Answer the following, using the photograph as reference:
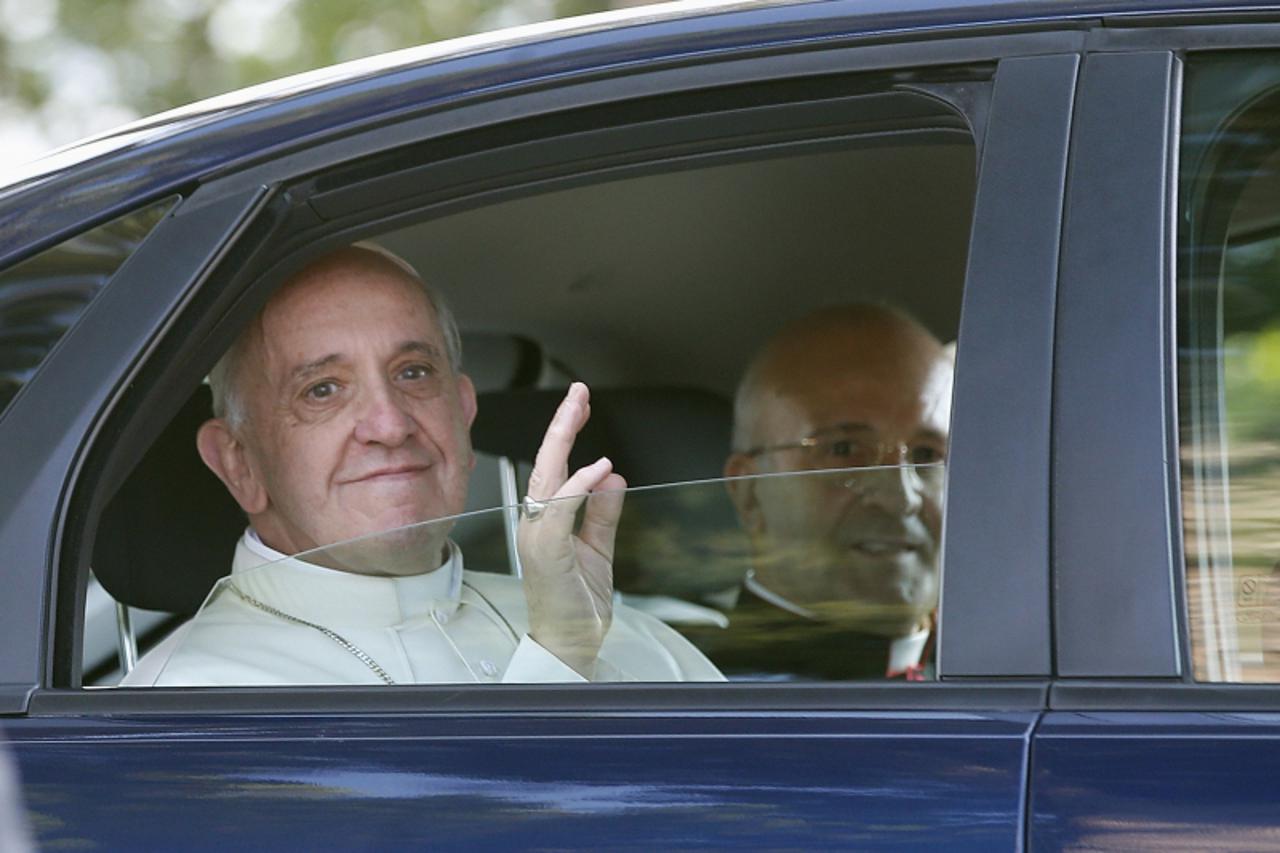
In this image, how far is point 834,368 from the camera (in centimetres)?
309

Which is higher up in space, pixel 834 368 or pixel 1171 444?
pixel 834 368

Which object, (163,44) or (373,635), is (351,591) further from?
(163,44)

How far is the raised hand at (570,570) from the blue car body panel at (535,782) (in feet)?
0.91

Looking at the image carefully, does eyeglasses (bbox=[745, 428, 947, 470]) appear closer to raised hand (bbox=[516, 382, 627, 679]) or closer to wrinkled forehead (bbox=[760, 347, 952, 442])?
wrinkled forehead (bbox=[760, 347, 952, 442])

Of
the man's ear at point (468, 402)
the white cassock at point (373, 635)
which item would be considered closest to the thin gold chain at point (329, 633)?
the white cassock at point (373, 635)

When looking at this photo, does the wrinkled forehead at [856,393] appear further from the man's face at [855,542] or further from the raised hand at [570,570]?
the raised hand at [570,570]

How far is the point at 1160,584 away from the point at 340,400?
1251mm

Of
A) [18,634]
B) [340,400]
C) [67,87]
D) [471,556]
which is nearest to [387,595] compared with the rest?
[471,556]

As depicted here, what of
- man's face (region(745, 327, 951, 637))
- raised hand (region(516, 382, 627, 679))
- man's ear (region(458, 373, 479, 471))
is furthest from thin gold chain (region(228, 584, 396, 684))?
man's ear (region(458, 373, 479, 471))

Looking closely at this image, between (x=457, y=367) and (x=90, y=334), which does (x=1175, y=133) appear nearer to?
(x=90, y=334)

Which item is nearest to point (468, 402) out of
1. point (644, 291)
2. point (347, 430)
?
point (347, 430)

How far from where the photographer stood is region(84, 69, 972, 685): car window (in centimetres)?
172

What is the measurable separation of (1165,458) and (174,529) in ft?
4.73

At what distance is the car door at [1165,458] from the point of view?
4.18 ft
